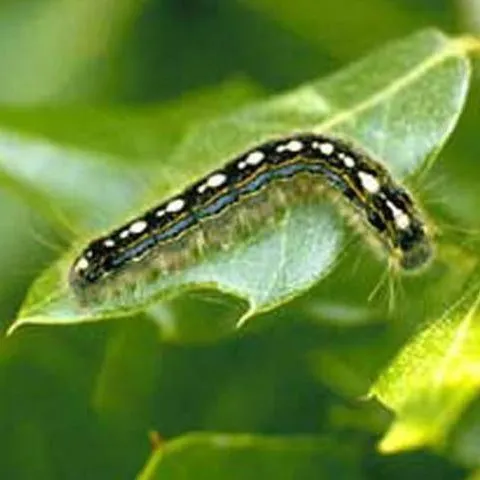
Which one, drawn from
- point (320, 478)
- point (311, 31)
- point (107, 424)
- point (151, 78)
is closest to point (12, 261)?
point (151, 78)

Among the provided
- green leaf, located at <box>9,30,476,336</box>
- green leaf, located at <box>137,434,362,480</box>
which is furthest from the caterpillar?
green leaf, located at <box>137,434,362,480</box>

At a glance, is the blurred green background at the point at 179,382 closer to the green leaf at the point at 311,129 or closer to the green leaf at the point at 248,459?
the green leaf at the point at 248,459

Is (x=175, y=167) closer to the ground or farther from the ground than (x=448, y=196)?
farther from the ground

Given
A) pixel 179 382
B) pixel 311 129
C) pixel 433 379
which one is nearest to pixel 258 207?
pixel 311 129

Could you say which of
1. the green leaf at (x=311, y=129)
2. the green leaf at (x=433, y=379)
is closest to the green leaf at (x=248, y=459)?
the green leaf at (x=311, y=129)

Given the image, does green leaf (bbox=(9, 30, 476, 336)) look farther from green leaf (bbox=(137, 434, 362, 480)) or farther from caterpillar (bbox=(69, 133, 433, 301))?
green leaf (bbox=(137, 434, 362, 480))

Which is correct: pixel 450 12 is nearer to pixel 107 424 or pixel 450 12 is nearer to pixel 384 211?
pixel 384 211
